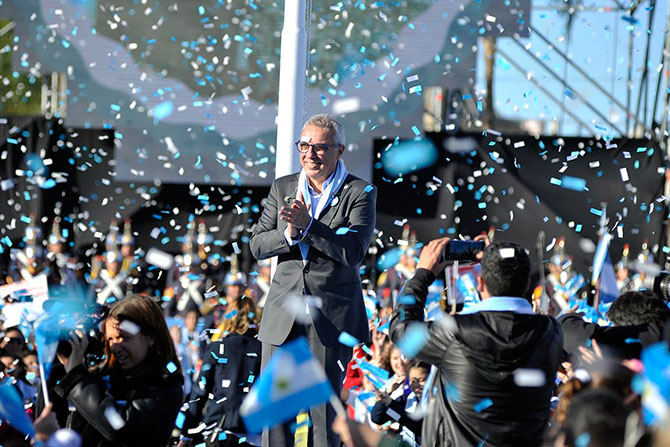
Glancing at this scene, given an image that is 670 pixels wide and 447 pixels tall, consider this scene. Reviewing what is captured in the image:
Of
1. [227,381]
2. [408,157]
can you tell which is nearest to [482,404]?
[227,381]

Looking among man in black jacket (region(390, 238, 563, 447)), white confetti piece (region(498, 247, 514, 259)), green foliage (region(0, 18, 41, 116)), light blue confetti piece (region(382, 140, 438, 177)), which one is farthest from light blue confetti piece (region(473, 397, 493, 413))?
green foliage (region(0, 18, 41, 116))

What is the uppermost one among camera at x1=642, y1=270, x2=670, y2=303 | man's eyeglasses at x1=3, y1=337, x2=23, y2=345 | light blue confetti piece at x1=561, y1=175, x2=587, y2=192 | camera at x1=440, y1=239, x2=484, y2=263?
camera at x1=440, y1=239, x2=484, y2=263

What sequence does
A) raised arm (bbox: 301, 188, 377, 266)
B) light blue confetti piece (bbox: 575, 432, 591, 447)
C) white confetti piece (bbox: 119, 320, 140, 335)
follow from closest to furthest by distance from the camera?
1. light blue confetti piece (bbox: 575, 432, 591, 447)
2. white confetti piece (bbox: 119, 320, 140, 335)
3. raised arm (bbox: 301, 188, 377, 266)

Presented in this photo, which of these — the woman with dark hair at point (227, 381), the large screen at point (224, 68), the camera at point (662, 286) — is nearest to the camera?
the camera at point (662, 286)

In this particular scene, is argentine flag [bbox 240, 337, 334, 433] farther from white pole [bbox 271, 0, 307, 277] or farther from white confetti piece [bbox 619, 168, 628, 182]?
white confetti piece [bbox 619, 168, 628, 182]

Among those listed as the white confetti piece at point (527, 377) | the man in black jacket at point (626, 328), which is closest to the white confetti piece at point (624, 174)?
the man in black jacket at point (626, 328)

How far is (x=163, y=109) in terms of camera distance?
11680mm

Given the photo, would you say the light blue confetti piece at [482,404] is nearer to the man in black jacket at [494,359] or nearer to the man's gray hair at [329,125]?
the man in black jacket at [494,359]

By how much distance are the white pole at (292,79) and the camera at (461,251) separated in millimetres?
2384

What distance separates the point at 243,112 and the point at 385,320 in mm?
4518

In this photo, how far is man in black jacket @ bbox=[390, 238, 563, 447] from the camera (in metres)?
3.54

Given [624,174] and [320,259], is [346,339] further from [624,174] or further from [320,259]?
[624,174]

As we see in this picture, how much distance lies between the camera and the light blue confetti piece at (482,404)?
11.6 feet

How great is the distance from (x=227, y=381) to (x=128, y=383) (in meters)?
2.55
